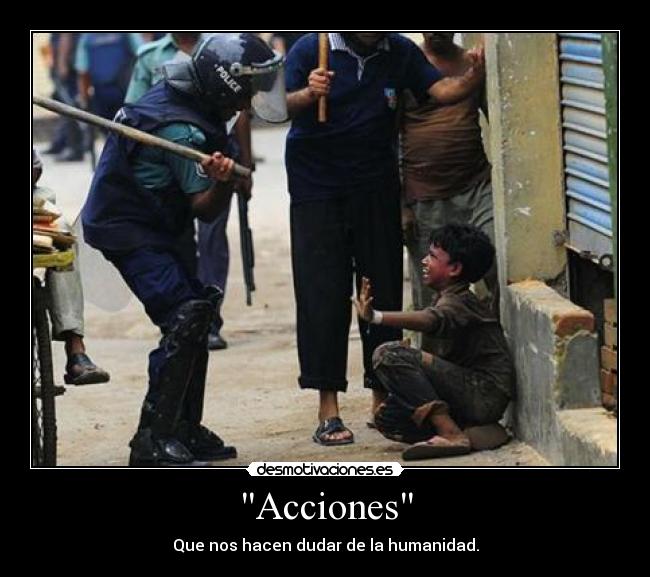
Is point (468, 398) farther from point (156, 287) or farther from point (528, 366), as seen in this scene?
point (156, 287)

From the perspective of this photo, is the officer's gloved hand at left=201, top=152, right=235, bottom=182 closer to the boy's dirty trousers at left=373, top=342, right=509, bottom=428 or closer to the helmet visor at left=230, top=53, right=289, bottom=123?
the helmet visor at left=230, top=53, right=289, bottom=123

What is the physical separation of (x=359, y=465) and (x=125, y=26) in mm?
1775

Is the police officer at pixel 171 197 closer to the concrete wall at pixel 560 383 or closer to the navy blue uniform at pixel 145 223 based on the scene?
the navy blue uniform at pixel 145 223

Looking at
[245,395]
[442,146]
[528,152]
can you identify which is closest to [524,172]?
[528,152]

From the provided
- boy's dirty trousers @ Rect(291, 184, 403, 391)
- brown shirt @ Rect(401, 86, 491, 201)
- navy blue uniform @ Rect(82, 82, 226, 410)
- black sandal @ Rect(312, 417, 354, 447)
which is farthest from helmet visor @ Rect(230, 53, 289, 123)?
black sandal @ Rect(312, 417, 354, 447)

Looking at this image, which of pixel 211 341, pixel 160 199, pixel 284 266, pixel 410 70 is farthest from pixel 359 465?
pixel 284 266

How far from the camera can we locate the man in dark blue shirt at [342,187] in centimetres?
874

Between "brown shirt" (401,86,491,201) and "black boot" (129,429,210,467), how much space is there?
1.81 metres

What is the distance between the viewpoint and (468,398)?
27.7 feet

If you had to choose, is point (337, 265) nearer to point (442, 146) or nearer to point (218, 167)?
point (442, 146)

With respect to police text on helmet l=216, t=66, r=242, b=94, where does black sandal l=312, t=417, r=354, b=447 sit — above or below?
below

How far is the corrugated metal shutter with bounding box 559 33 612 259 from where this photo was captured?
820 cm

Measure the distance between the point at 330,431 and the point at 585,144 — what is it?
62.0 inches

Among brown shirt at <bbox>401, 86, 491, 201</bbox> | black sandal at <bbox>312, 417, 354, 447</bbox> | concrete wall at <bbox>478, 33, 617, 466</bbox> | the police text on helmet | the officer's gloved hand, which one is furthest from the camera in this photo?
brown shirt at <bbox>401, 86, 491, 201</bbox>
